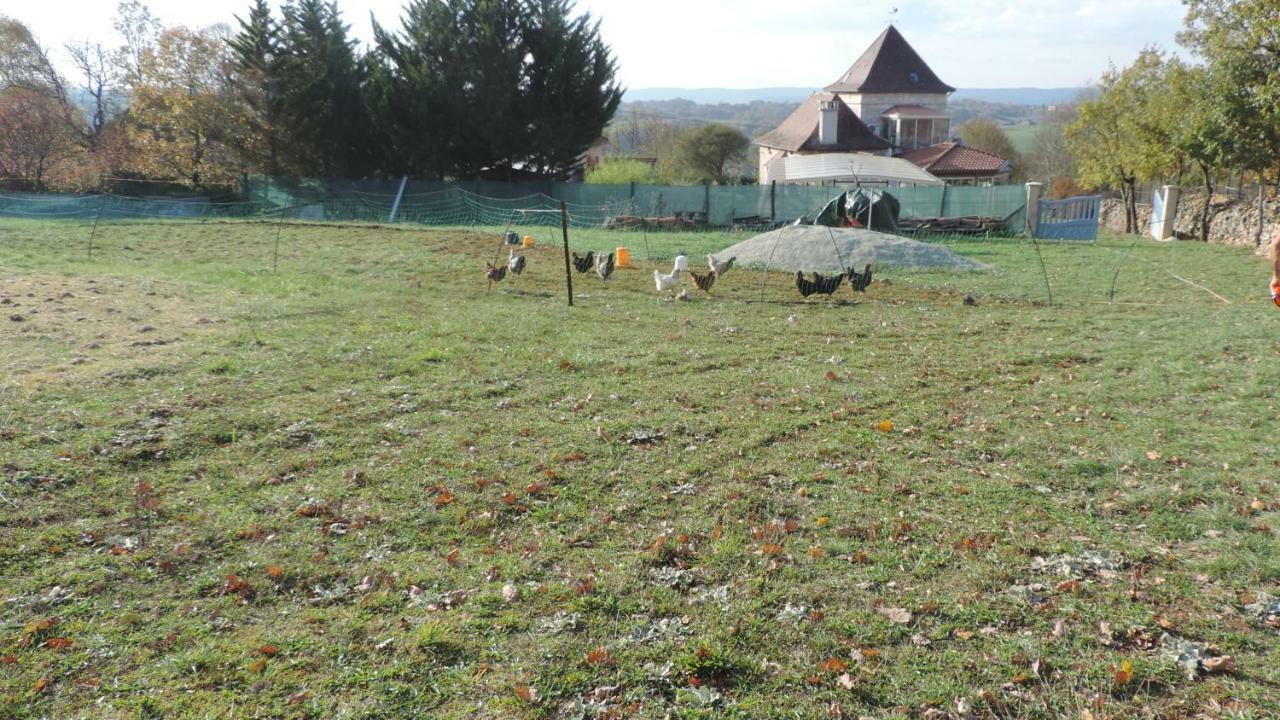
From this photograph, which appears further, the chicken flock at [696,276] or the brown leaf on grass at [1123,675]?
the chicken flock at [696,276]

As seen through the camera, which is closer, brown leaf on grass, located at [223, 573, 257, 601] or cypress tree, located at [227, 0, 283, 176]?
brown leaf on grass, located at [223, 573, 257, 601]

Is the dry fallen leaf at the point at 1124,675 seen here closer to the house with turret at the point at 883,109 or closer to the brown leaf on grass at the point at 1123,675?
the brown leaf on grass at the point at 1123,675

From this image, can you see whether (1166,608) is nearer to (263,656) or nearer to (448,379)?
(263,656)

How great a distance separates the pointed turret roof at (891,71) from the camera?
5338 centimetres

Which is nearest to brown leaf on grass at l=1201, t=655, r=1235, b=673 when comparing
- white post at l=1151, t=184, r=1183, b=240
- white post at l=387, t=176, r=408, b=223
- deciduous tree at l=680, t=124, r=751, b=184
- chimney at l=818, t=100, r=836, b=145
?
white post at l=387, t=176, r=408, b=223

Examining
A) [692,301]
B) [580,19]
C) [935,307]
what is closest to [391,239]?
[692,301]

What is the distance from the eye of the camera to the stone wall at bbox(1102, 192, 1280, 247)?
2453cm

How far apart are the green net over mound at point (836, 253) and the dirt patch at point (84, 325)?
36.2ft

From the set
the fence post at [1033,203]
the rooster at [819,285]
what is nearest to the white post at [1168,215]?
the fence post at [1033,203]

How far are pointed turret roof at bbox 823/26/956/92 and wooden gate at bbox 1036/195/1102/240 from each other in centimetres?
2705

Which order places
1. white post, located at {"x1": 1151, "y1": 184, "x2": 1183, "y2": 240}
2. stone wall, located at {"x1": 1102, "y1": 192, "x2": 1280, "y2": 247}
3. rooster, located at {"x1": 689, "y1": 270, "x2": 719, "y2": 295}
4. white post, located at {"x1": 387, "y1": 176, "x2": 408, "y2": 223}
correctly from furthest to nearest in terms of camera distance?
white post, located at {"x1": 387, "y1": 176, "x2": 408, "y2": 223}
white post, located at {"x1": 1151, "y1": 184, "x2": 1183, "y2": 240}
stone wall, located at {"x1": 1102, "y1": 192, "x2": 1280, "y2": 247}
rooster, located at {"x1": 689, "y1": 270, "x2": 719, "y2": 295}

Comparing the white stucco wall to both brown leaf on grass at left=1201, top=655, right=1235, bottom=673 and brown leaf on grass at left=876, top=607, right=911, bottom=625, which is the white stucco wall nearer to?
brown leaf on grass at left=876, top=607, right=911, bottom=625

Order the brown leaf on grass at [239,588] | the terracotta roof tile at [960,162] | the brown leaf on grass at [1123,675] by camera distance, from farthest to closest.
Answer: the terracotta roof tile at [960,162], the brown leaf on grass at [239,588], the brown leaf on grass at [1123,675]

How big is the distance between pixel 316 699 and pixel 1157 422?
7.34 metres
